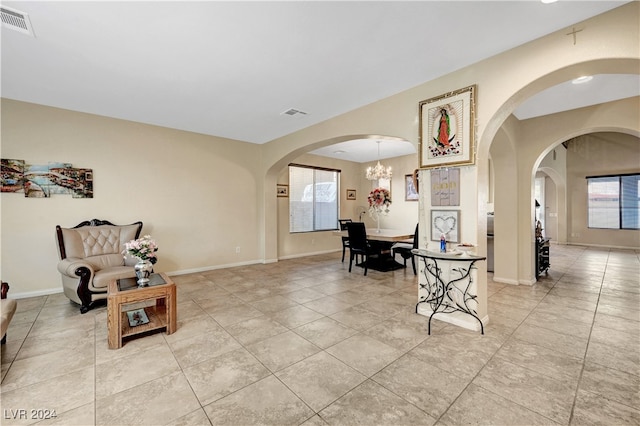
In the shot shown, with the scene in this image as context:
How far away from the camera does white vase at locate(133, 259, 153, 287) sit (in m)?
2.77

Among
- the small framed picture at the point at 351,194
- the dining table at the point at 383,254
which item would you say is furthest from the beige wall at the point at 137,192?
the small framed picture at the point at 351,194

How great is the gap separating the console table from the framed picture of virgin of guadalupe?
3.39 feet

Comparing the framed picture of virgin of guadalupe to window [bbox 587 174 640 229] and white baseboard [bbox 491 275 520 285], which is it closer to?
white baseboard [bbox 491 275 520 285]

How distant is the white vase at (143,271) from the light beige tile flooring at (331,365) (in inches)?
21.7

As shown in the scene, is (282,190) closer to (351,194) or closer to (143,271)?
(351,194)

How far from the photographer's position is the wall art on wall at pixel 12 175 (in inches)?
144

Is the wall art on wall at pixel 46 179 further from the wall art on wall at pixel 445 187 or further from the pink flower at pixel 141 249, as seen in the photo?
the wall art on wall at pixel 445 187

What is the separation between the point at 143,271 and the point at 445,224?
3.36m

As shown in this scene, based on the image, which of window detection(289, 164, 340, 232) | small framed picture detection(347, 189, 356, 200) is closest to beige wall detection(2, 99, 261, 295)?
window detection(289, 164, 340, 232)

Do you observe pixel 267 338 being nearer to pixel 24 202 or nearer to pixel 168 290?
pixel 168 290

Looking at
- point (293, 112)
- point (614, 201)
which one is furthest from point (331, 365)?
point (614, 201)

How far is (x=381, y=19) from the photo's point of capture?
2150 millimetres

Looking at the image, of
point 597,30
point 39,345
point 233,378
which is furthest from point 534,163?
point 39,345

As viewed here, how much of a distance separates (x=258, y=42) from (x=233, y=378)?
2.85 m
